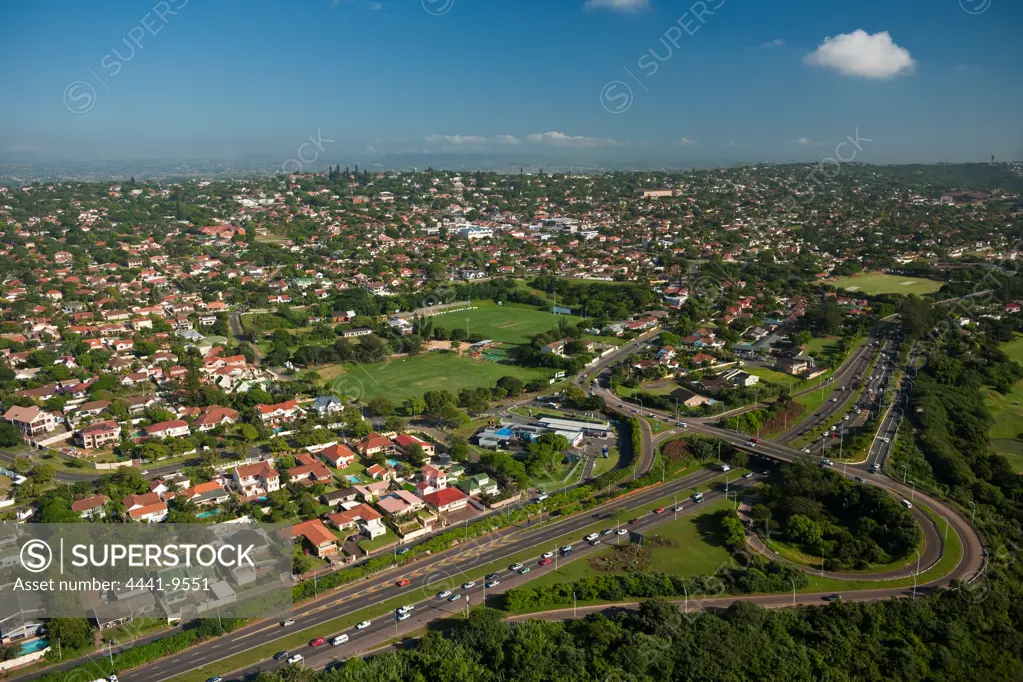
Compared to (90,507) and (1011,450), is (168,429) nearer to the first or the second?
(90,507)

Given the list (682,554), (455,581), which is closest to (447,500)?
(455,581)

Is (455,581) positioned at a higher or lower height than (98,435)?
higher

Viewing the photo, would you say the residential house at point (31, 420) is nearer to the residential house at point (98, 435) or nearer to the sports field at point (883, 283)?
the residential house at point (98, 435)

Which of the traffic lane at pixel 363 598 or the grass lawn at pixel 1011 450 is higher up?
the grass lawn at pixel 1011 450

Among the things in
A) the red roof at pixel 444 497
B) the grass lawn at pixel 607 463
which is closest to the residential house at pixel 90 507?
the red roof at pixel 444 497

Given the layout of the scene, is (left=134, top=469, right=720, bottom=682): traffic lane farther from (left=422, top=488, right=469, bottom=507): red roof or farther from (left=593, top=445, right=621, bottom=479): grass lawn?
(left=422, top=488, right=469, bottom=507): red roof

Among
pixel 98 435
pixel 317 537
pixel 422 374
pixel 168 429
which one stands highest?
pixel 317 537
